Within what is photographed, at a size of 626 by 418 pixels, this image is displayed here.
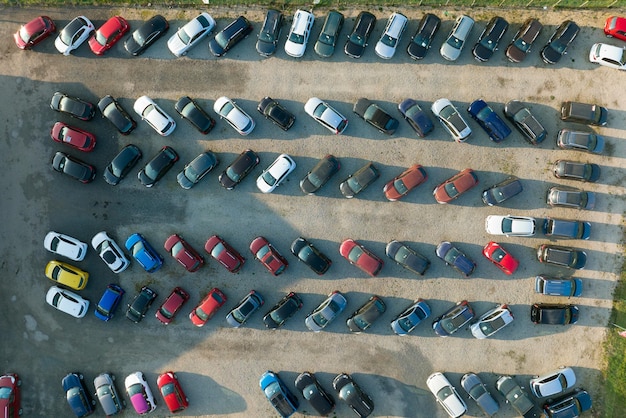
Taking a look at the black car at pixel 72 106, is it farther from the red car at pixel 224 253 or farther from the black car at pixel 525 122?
the black car at pixel 525 122

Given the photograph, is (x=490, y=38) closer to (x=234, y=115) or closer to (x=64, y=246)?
(x=234, y=115)

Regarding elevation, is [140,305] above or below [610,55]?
below

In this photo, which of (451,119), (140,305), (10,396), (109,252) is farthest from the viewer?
(10,396)

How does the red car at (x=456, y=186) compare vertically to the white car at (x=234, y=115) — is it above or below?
above

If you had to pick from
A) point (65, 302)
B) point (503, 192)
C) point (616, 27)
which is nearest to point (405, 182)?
point (503, 192)

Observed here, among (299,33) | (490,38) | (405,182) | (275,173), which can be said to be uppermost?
(490,38)

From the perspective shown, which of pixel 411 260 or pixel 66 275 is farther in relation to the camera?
pixel 66 275

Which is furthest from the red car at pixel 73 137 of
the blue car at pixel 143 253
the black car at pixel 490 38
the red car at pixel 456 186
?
the black car at pixel 490 38
